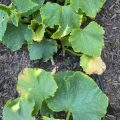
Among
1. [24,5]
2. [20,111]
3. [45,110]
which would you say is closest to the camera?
[20,111]

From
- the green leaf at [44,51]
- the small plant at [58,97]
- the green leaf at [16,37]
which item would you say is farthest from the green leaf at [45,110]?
the green leaf at [16,37]

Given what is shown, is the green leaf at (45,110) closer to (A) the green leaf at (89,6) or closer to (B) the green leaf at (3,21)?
(B) the green leaf at (3,21)

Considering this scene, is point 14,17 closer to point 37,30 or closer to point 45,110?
point 37,30

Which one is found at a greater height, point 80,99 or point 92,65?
point 92,65

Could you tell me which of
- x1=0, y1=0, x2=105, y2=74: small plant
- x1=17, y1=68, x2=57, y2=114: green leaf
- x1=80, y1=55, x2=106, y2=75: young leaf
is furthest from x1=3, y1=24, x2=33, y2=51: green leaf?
x1=80, y1=55, x2=106, y2=75: young leaf

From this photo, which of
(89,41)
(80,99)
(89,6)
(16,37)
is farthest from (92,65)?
(16,37)

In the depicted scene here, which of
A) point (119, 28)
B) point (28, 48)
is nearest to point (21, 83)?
point (28, 48)

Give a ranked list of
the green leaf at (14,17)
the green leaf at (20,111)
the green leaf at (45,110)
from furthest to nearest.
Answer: the green leaf at (14,17)
the green leaf at (45,110)
the green leaf at (20,111)
